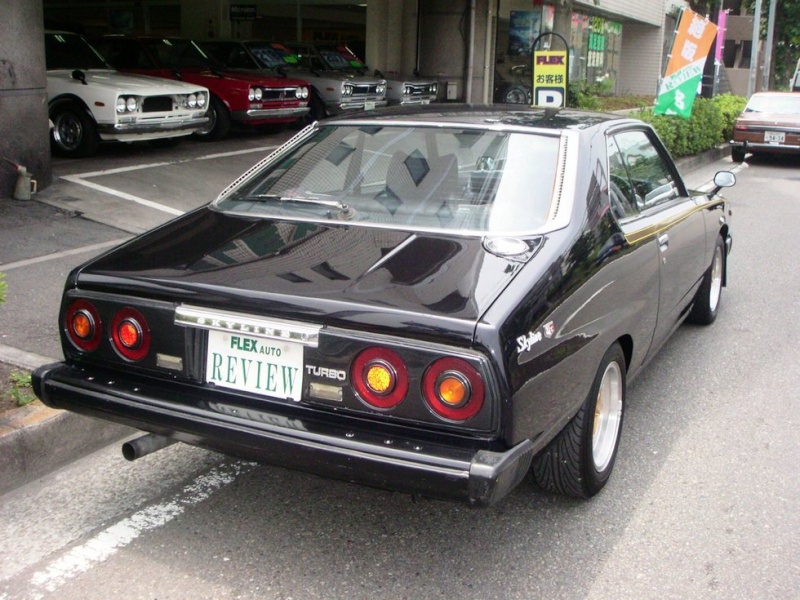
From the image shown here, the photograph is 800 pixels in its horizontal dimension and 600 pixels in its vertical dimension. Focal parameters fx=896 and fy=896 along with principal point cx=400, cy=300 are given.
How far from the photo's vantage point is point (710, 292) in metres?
6.25

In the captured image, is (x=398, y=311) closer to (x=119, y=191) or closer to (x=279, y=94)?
(x=119, y=191)

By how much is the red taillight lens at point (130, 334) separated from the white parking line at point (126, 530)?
0.72 m

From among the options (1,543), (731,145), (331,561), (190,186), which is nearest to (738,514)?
(331,561)

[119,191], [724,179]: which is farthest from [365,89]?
[724,179]

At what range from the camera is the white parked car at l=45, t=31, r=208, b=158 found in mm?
11070

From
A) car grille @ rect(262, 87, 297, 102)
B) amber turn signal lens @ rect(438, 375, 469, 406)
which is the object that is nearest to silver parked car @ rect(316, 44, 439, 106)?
car grille @ rect(262, 87, 297, 102)

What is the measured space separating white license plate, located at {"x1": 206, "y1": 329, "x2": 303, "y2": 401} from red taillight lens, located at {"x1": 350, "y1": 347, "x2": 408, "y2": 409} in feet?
0.71

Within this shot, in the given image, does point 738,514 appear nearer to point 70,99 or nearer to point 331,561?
point 331,561

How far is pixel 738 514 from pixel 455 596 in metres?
1.38

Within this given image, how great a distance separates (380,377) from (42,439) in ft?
6.12

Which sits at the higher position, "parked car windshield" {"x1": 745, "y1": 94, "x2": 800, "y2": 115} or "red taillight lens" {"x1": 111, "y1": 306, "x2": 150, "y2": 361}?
"parked car windshield" {"x1": 745, "y1": 94, "x2": 800, "y2": 115}

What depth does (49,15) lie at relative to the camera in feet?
93.7

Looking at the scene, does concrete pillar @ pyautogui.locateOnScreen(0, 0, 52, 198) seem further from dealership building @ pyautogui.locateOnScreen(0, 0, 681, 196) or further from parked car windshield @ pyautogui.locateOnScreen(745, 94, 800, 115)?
parked car windshield @ pyautogui.locateOnScreen(745, 94, 800, 115)

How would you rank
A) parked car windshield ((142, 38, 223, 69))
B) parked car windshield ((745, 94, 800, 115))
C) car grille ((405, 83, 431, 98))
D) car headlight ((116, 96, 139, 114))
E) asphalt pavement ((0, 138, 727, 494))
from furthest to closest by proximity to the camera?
car grille ((405, 83, 431, 98)), parked car windshield ((745, 94, 800, 115)), parked car windshield ((142, 38, 223, 69)), car headlight ((116, 96, 139, 114)), asphalt pavement ((0, 138, 727, 494))
